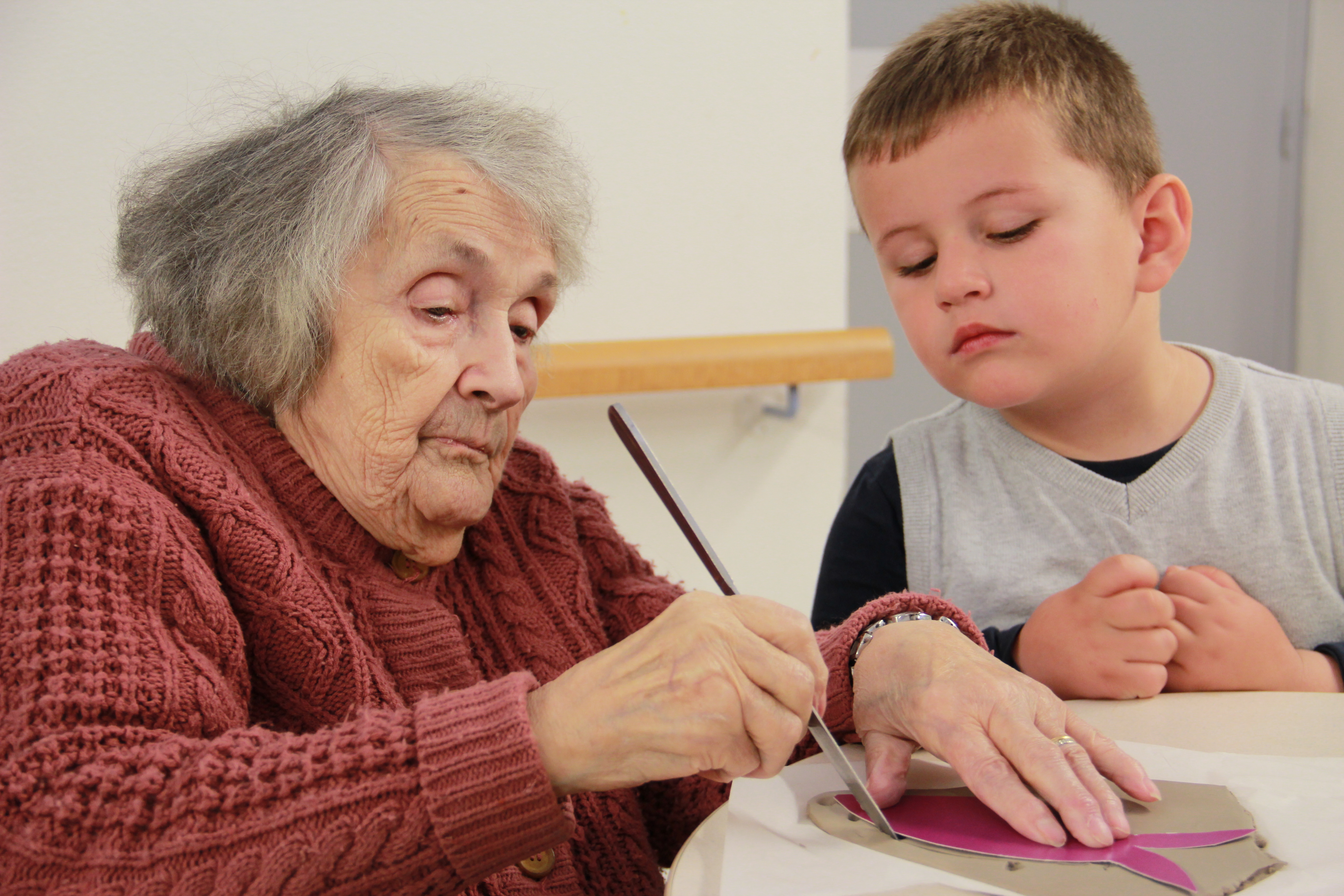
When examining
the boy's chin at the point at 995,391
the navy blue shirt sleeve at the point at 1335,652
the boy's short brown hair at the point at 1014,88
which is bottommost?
the navy blue shirt sleeve at the point at 1335,652

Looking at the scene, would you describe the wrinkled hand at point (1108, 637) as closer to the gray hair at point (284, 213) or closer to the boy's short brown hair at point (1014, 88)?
the boy's short brown hair at point (1014, 88)

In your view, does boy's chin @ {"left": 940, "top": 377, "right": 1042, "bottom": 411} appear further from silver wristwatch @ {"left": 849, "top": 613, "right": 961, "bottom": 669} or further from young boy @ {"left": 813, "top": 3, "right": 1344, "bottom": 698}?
silver wristwatch @ {"left": 849, "top": 613, "right": 961, "bottom": 669}

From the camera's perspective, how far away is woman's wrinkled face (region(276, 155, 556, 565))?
0.88 metres

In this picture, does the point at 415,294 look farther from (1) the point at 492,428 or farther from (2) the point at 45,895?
(2) the point at 45,895

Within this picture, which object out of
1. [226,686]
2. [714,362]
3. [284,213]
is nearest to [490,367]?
[284,213]

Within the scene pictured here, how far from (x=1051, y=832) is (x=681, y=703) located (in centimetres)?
25

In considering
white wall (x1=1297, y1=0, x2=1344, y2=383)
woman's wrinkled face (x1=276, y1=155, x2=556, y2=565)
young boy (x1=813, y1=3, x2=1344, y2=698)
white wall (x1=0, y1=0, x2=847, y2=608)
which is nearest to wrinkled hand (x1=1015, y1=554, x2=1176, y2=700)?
young boy (x1=813, y1=3, x2=1344, y2=698)

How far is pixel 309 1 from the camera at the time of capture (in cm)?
183

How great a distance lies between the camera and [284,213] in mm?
878

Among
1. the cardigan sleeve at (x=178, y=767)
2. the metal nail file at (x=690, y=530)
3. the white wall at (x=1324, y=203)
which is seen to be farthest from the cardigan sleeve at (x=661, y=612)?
the white wall at (x=1324, y=203)

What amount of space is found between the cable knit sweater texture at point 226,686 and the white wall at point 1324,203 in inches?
105

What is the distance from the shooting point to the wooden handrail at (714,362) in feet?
6.21

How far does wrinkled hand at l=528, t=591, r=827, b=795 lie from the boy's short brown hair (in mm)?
673

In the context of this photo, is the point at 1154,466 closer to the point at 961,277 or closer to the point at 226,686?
the point at 961,277
